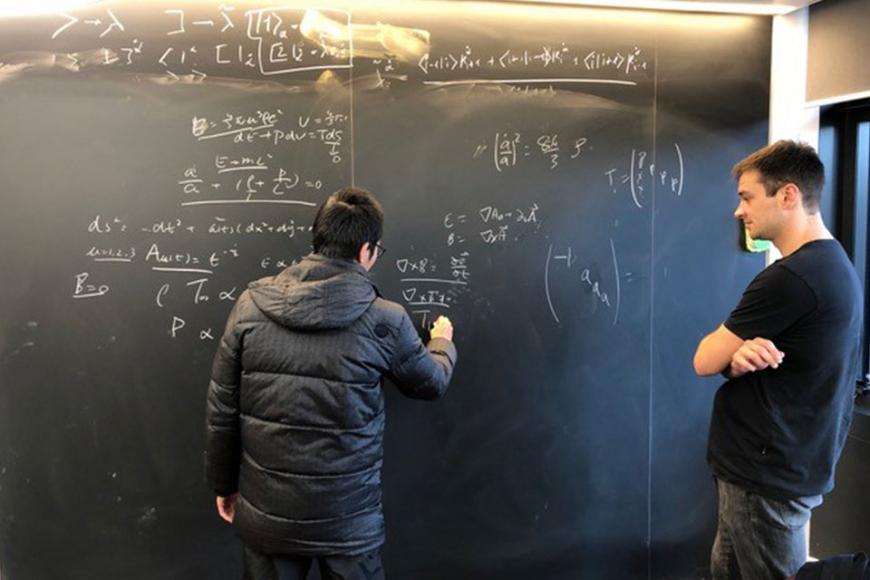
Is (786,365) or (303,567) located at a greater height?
(786,365)

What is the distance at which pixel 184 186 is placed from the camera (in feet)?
7.04

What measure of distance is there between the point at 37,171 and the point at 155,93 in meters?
0.46

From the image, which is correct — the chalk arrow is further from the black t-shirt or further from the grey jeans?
the grey jeans

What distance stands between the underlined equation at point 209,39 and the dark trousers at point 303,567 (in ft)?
5.05

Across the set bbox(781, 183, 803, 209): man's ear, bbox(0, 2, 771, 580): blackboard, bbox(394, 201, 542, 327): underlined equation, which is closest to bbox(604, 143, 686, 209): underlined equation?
bbox(0, 2, 771, 580): blackboard

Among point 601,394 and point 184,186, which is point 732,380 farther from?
point 184,186

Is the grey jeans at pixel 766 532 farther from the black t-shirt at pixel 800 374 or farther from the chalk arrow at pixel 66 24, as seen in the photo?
the chalk arrow at pixel 66 24

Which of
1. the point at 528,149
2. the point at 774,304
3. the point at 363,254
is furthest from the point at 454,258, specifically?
the point at 774,304

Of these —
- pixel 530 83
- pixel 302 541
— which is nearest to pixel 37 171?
pixel 302 541

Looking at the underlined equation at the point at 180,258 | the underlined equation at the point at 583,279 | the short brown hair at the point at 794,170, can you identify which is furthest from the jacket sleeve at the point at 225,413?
the short brown hair at the point at 794,170

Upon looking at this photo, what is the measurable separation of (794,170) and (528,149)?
0.94 meters

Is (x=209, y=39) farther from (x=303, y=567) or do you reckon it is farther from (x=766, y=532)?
(x=766, y=532)

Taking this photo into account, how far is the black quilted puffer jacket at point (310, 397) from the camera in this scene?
1576 millimetres

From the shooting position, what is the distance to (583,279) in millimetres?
2463
